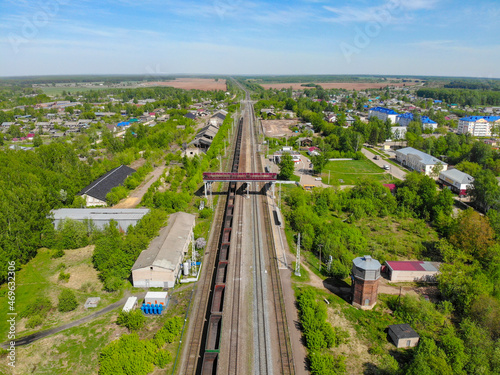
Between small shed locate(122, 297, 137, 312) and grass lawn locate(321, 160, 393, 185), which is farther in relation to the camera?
grass lawn locate(321, 160, 393, 185)

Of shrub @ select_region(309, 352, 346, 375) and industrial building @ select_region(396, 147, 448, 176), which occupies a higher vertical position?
industrial building @ select_region(396, 147, 448, 176)

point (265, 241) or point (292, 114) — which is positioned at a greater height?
point (292, 114)

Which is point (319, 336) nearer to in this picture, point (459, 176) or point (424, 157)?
point (459, 176)

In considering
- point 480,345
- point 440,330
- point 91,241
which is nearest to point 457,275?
point 440,330

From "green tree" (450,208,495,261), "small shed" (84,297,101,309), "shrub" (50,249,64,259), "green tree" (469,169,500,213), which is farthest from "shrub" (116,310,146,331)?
"green tree" (469,169,500,213)

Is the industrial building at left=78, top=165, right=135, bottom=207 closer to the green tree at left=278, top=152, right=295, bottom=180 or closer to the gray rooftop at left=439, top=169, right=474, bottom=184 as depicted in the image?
the green tree at left=278, top=152, right=295, bottom=180

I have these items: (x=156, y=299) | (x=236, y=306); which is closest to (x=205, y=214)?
(x=156, y=299)

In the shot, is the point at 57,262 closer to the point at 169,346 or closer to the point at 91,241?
the point at 91,241
